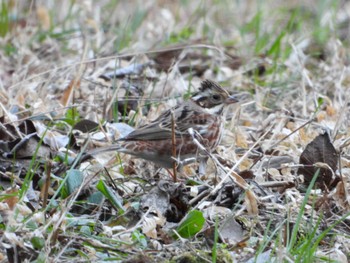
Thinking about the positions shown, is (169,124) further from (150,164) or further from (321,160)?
(321,160)

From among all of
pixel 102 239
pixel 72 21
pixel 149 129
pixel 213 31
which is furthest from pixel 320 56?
pixel 102 239

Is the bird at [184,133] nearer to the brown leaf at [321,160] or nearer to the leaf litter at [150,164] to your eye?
the leaf litter at [150,164]

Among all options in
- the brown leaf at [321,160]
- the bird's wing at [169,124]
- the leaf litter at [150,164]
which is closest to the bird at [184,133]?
the bird's wing at [169,124]

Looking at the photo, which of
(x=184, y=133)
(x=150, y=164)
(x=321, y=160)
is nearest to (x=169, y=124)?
(x=184, y=133)

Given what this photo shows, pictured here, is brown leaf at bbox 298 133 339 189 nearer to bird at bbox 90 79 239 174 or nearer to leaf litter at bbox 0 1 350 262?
leaf litter at bbox 0 1 350 262

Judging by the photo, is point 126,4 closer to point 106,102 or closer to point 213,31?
point 213,31

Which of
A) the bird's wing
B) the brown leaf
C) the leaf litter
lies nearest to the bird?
the bird's wing

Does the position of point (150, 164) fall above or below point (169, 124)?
below
